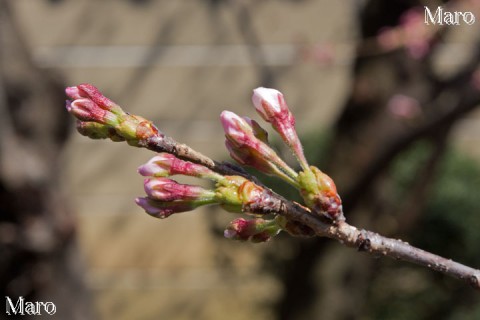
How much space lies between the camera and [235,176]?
2.80ft

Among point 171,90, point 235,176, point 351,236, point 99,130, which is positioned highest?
point 171,90

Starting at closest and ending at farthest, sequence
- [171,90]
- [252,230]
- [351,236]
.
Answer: [351,236], [252,230], [171,90]

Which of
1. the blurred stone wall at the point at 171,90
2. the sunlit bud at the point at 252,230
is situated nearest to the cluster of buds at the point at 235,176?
the sunlit bud at the point at 252,230

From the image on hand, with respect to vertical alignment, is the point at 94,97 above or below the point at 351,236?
above

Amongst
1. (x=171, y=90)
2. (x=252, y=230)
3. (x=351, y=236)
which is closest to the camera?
(x=351, y=236)

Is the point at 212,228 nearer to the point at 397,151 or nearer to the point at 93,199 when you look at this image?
the point at 93,199

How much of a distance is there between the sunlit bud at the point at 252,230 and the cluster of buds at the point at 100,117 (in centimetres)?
17

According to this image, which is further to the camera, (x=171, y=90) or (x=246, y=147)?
(x=171, y=90)

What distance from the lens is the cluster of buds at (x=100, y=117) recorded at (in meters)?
0.86

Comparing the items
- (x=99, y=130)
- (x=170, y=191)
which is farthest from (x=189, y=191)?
(x=99, y=130)

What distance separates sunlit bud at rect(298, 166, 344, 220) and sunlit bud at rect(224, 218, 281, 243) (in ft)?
0.26

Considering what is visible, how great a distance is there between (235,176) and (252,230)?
9 cm

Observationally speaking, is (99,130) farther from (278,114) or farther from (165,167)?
(278,114)

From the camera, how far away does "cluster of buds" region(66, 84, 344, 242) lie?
83 cm
